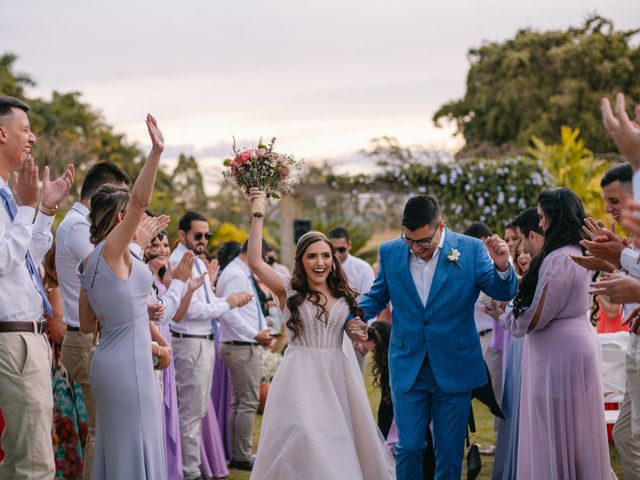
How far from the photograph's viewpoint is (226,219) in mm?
36719

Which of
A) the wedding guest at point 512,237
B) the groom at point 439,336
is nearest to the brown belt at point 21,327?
→ the groom at point 439,336

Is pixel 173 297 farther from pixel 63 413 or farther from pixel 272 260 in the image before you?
pixel 272 260

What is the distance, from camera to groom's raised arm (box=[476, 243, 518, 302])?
609cm

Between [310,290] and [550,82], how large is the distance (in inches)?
1216

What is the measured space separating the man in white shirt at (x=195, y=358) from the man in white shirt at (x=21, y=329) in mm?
2586

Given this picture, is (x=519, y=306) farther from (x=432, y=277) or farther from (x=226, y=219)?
(x=226, y=219)

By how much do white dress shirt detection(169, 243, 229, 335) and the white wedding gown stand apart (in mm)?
1663

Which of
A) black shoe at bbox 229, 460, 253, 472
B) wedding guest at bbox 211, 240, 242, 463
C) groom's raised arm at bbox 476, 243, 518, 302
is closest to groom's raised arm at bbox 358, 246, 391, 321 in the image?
groom's raised arm at bbox 476, 243, 518, 302

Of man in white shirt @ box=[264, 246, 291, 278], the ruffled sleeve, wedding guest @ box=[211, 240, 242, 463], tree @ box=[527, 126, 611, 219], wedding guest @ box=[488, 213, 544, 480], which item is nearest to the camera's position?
the ruffled sleeve

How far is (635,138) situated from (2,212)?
371cm

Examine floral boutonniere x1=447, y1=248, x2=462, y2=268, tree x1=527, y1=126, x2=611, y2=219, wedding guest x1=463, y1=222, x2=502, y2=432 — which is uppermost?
tree x1=527, y1=126, x2=611, y2=219

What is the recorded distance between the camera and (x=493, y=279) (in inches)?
243

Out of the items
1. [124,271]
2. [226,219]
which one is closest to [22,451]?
[124,271]

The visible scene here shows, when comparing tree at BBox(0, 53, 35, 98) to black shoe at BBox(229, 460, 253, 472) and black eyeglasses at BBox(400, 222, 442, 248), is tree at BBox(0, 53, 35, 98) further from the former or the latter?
black eyeglasses at BBox(400, 222, 442, 248)
